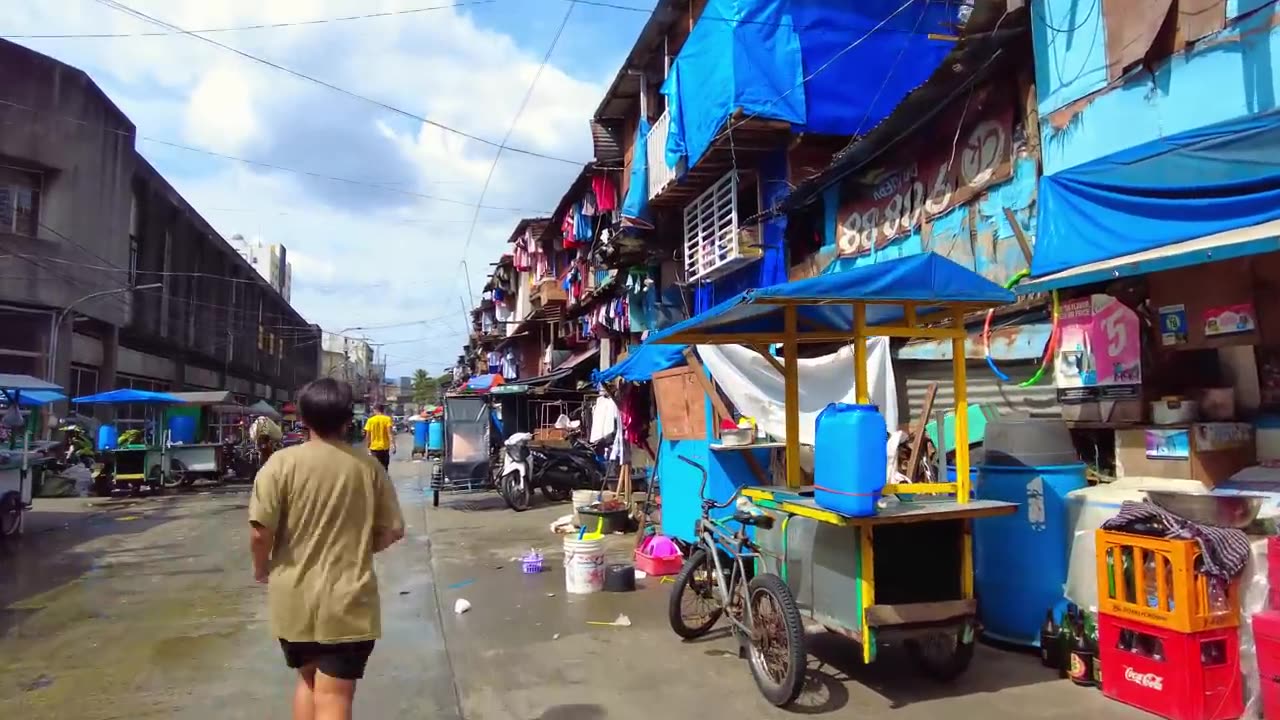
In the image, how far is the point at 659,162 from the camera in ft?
47.6

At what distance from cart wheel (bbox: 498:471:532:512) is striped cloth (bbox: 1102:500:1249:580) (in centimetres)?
1139

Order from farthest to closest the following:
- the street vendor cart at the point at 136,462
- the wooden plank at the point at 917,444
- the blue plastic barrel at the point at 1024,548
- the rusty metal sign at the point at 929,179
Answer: the street vendor cart at the point at 136,462, the rusty metal sign at the point at 929,179, the wooden plank at the point at 917,444, the blue plastic barrel at the point at 1024,548

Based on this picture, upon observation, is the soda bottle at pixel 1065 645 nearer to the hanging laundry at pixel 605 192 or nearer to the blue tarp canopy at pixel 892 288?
the blue tarp canopy at pixel 892 288

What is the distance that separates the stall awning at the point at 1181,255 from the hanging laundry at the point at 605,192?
1500 cm

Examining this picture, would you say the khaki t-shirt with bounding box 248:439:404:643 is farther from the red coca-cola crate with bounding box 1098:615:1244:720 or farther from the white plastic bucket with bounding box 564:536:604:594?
the white plastic bucket with bounding box 564:536:604:594

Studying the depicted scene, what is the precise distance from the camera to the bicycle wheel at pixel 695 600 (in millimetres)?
5781

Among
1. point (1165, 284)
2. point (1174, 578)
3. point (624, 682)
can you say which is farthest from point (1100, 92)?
point (624, 682)

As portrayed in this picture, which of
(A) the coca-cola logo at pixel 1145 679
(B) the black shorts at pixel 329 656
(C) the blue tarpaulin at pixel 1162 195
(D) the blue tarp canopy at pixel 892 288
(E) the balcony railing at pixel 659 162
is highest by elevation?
(E) the balcony railing at pixel 659 162

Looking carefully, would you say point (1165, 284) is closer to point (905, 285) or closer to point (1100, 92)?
point (1100, 92)

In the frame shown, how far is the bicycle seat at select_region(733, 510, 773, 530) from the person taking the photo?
5145mm

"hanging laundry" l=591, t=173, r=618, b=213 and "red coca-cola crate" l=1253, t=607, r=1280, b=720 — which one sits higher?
"hanging laundry" l=591, t=173, r=618, b=213

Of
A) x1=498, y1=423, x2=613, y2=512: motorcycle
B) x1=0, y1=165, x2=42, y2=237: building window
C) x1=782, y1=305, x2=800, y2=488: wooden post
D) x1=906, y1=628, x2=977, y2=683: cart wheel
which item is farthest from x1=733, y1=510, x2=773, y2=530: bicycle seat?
x1=0, y1=165, x2=42, y2=237: building window

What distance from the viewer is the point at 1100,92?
6137 mm

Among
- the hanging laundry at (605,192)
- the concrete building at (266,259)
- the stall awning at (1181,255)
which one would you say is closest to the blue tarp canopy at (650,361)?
the stall awning at (1181,255)
